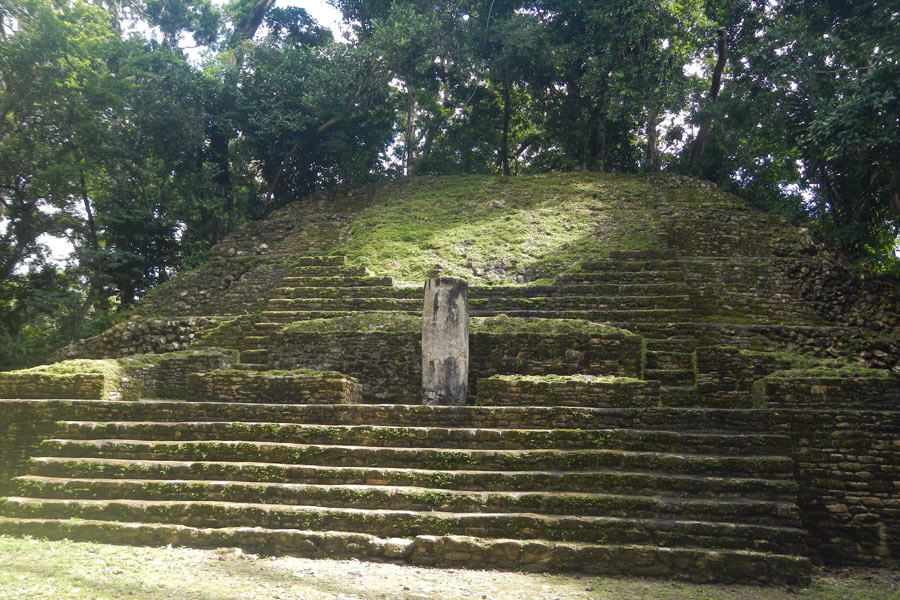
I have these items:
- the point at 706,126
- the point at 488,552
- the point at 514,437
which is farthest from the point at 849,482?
the point at 706,126

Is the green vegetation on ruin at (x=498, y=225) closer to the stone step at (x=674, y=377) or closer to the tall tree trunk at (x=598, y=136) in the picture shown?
the tall tree trunk at (x=598, y=136)

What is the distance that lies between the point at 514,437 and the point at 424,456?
34.4 inches

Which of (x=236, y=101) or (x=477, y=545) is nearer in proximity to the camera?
(x=477, y=545)

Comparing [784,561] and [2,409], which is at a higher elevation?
[2,409]

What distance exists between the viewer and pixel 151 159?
1399cm

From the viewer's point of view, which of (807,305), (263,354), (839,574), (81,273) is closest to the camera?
(839,574)

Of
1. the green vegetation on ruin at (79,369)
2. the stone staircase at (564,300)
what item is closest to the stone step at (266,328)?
the stone staircase at (564,300)

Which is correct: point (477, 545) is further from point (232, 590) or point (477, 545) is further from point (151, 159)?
point (151, 159)

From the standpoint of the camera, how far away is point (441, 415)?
229 inches

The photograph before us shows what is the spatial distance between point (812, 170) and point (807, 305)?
12.6 ft

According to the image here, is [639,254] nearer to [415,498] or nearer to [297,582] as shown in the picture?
[415,498]

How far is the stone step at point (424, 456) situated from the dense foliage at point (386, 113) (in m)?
5.99

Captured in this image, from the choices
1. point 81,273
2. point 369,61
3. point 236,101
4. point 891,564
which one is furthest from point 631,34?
point 81,273

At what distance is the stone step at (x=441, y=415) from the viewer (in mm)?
5383
